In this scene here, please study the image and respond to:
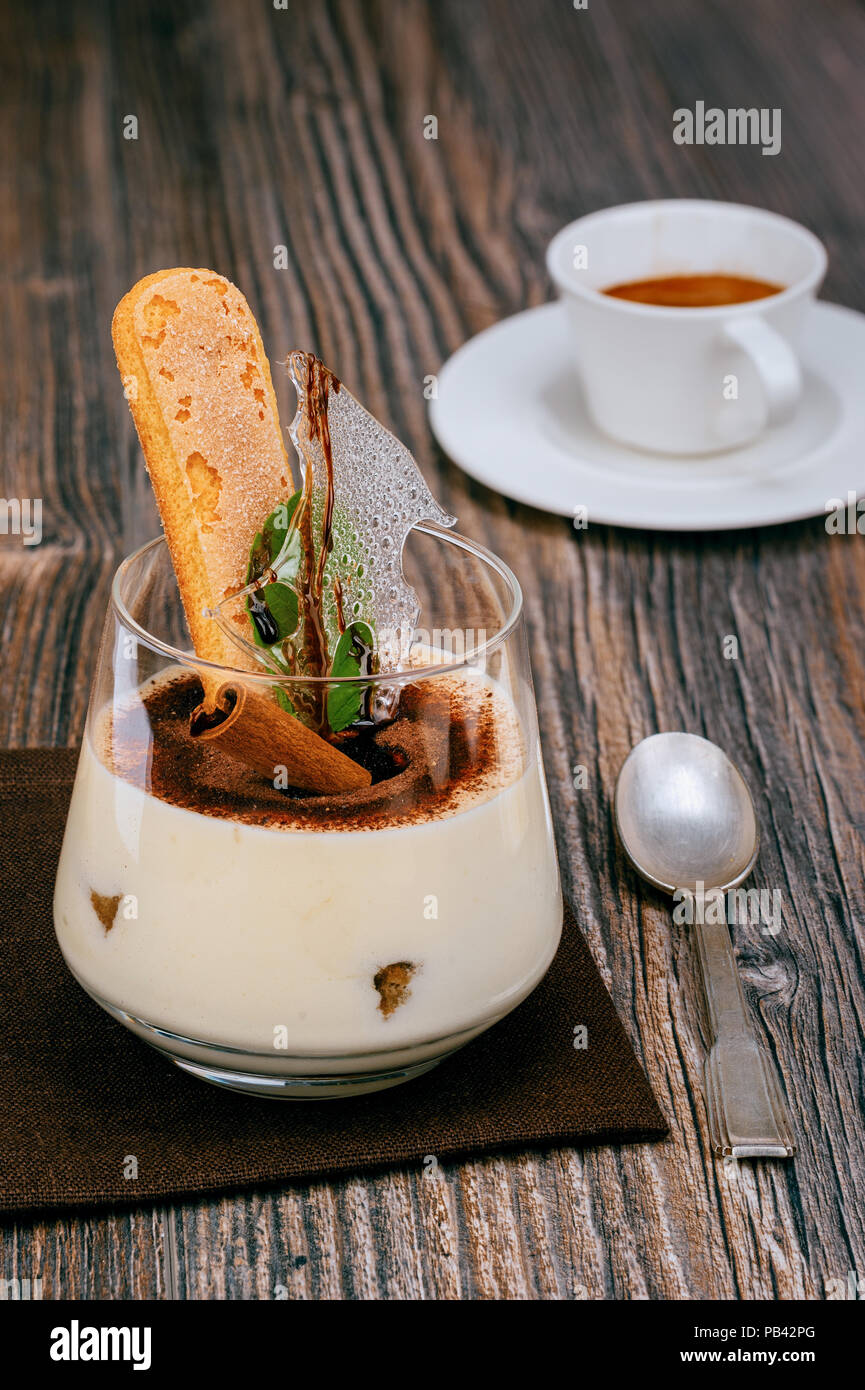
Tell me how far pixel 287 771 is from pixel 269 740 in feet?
0.08

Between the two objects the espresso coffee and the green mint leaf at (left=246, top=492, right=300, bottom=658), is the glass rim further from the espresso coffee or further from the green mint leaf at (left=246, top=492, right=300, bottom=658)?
the espresso coffee

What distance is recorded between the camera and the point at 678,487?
1.26 meters

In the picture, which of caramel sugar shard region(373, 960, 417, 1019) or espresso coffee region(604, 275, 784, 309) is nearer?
caramel sugar shard region(373, 960, 417, 1019)

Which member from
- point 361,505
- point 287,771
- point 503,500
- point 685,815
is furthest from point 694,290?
point 287,771

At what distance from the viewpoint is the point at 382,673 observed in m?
0.63

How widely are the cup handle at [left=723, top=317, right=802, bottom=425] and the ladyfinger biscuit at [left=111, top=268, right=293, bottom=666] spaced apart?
2.22ft

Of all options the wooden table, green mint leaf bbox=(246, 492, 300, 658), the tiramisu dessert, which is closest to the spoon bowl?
the wooden table

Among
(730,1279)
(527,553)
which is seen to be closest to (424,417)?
(527,553)

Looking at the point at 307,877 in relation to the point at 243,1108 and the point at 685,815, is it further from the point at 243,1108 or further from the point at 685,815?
the point at 685,815

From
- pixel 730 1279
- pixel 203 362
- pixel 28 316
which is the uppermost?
pixel 28 316

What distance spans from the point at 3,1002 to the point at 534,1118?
0.29m

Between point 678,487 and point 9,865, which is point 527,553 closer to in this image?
point 678,487

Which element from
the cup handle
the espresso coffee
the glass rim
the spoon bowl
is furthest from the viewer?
the espresso coffee

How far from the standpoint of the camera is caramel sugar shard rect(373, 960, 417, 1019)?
2.01ft
